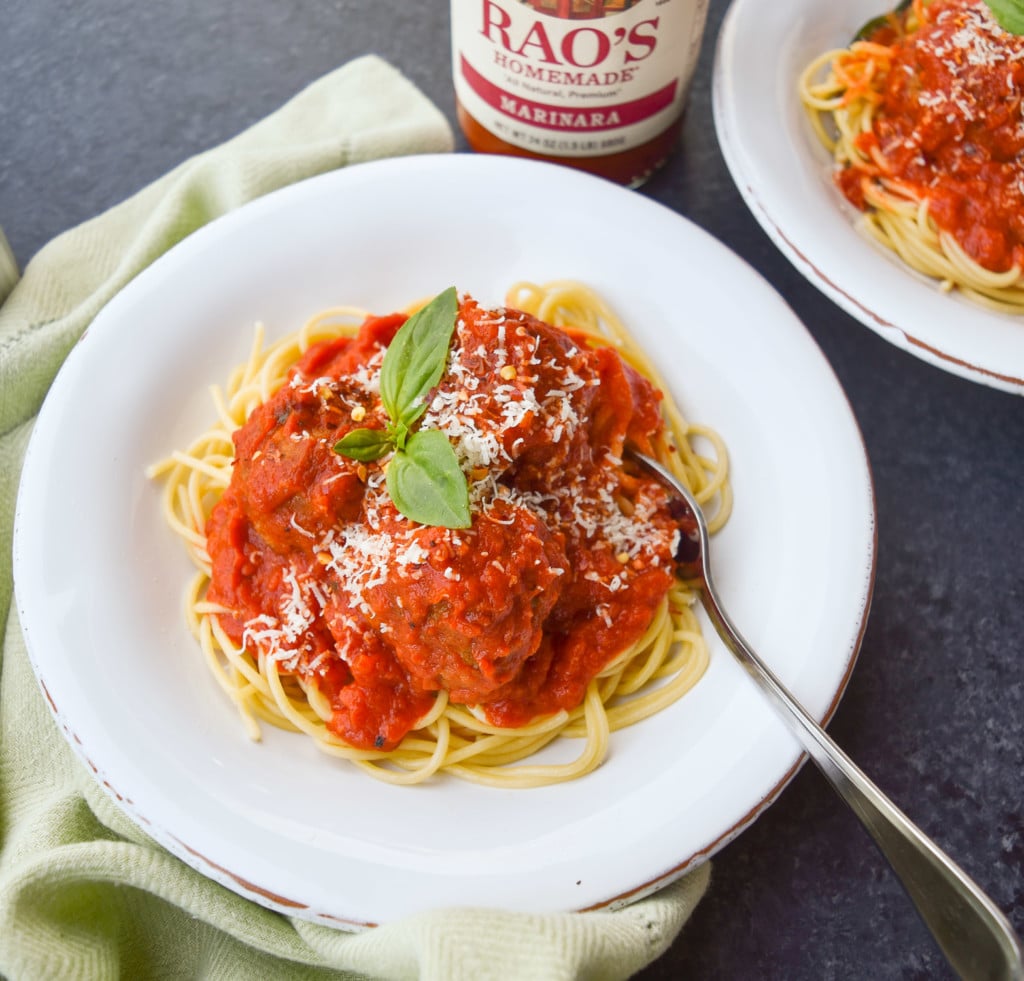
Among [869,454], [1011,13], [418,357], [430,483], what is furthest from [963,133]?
[430,483]

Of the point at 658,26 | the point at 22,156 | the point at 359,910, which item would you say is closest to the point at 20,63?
the point at 22,156

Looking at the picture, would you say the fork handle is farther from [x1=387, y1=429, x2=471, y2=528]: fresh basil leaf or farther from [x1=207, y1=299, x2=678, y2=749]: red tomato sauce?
[x1=387, y1=429, x2=471, y2=528]: fresh basil leaf

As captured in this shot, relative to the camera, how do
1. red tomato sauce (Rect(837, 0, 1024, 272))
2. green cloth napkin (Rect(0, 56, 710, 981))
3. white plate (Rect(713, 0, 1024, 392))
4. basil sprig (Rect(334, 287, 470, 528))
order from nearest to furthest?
1. green cloth napkin (Rect(0, 56, 710, 981))
2. basil sprig (Rect(334, 287, 470, 528))
3. white plate (Rect(713, 0, 1024, 392))
4. red tomato sauce (Rect(837, 0, 1024, 272))

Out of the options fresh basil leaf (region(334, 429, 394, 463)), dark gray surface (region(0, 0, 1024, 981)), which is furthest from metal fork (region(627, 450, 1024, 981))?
fresh basil leaf (region(334, 429, 394, 463))

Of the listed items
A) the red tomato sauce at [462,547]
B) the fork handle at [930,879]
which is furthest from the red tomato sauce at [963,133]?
the fork handle at [930,879]

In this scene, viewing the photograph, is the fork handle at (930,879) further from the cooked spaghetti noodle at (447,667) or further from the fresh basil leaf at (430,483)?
the fresh basil leaf at (430,483)

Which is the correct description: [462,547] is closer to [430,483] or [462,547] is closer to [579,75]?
[430,483]
